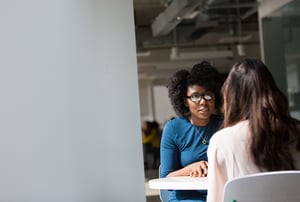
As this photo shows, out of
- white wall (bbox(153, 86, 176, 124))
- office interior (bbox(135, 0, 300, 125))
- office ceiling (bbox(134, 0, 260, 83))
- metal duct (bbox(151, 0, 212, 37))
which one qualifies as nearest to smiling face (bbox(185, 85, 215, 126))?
metal duct (bbox(151, 0, 212, 37))

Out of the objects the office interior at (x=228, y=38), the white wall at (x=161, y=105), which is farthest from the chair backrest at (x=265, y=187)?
the white wall at (x=161, y=105)

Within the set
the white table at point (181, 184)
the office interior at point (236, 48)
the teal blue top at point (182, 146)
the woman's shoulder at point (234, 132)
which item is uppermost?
the office interior at point (236, 48)

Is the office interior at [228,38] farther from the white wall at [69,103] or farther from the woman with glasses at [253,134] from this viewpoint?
the woman with glasses at [253,134]

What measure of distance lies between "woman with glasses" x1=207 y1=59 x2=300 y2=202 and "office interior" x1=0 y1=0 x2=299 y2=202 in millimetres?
843

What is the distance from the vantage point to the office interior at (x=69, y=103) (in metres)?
2.52

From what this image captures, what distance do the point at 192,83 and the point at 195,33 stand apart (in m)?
7.50

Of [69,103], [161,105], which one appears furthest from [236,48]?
[69,103]

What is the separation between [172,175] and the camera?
2695mm

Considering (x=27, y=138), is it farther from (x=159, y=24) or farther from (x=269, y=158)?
(x=159, y=24)

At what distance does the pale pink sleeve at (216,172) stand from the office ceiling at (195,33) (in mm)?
5131

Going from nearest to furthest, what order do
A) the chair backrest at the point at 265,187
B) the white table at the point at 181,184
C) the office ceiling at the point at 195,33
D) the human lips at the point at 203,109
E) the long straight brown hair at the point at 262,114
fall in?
the chair backrest at the point at 265,187 < the long straight brown hair at the point at 262,114 < the white table at the point at 181,184 < the human lips at the point at 203,109 < the office ceiling at the point at 195,33

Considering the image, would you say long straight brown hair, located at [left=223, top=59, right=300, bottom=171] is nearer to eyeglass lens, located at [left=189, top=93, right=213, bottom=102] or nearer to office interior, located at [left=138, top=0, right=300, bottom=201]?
eyeglass lens, located at [left=189, top=93, right=213, bottom=102]

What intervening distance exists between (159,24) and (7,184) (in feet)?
19.6

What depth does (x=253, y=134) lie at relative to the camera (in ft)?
5.83
